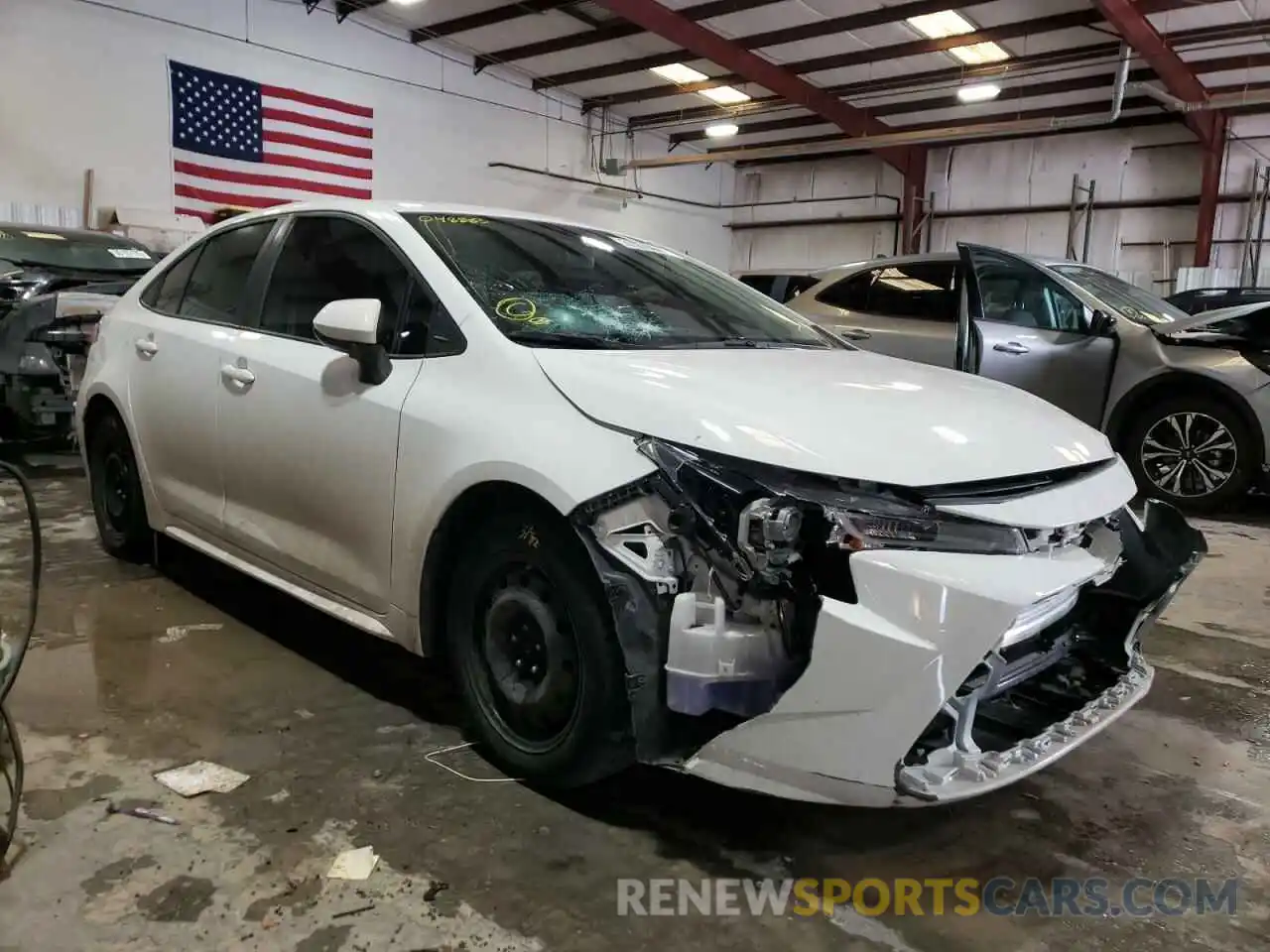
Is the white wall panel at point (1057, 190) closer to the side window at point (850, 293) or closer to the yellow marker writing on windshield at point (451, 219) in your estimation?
the side window at point (850, 293)

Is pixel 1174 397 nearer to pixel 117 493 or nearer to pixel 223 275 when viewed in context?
pixel 223 275

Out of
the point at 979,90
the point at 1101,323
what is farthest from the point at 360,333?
the point at 979,90

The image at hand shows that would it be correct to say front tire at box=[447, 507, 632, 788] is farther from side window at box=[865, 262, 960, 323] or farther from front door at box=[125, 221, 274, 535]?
side window at box=[865, 262, 960, 323]

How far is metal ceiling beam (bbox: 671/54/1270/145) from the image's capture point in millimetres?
11420

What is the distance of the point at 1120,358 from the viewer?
5.62 m

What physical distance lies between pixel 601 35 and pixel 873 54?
354cm

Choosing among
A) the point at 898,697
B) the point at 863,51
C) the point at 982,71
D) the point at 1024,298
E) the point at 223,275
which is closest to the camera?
the point at 898,697

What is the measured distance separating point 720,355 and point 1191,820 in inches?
63.0

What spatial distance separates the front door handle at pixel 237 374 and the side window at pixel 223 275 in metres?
0.20

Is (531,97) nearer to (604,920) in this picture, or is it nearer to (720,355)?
(720,355)

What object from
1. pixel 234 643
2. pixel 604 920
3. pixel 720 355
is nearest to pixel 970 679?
pixel 604 920

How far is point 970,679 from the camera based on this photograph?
1731mm

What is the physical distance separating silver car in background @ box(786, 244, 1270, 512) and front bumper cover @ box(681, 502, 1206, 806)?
4.00 m

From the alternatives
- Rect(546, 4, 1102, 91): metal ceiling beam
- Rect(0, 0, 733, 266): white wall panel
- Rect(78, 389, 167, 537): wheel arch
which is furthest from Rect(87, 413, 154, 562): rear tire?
Rect(546, 4, 1102, 91): metal ceiling beam
